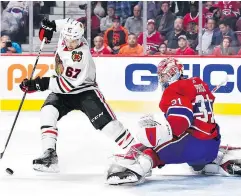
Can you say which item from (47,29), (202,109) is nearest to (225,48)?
(47,29)

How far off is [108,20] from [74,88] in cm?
335

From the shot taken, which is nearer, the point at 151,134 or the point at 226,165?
the point at 151,134

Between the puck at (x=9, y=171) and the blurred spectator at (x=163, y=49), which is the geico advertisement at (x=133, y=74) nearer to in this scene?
the blurred spectator at (x=163, y=49)

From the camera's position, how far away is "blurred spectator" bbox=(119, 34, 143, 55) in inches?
309

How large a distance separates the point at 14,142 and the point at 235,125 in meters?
2.06

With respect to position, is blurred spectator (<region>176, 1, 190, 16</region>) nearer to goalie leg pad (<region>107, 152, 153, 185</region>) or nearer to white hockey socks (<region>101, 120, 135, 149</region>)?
white hockey socks (<region>101, 120, 135, 149</region>)

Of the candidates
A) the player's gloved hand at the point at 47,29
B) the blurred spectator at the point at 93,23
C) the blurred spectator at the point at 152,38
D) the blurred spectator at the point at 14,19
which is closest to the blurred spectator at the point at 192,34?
the blurred spectator at the point at 152,38

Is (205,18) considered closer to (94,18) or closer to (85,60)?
(94,18)

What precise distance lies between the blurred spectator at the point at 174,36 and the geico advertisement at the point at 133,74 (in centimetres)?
28

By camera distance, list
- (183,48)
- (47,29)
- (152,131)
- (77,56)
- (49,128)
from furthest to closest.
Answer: (183,48), (47,29), (77,56), (49,128), (152,131)

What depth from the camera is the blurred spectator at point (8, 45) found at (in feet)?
26.0

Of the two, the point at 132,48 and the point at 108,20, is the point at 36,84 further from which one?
the point at 108,20

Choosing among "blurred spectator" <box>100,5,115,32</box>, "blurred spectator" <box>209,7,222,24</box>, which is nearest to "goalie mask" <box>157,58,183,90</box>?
"blurred spectator" <box>209,7,222,24</box>

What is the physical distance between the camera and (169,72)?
14.0 ft
